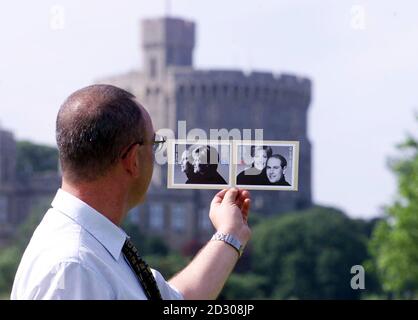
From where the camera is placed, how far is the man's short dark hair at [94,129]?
10.6ft

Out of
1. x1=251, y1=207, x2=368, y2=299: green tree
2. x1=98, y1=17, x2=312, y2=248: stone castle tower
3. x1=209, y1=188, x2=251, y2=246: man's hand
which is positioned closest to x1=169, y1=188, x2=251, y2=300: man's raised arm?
x1=209, y1=188, x2=251, y2=246: man's hand

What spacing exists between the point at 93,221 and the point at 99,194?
0.07 m

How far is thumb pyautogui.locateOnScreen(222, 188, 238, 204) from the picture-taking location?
11.9ft

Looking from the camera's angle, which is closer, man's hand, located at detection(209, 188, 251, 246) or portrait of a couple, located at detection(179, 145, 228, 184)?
man's hand, located at detection(209, 188, 251, 246)

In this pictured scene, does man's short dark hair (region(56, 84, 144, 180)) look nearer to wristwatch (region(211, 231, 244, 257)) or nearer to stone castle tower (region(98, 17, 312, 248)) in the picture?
wristwatch (region(211, 231, 244, 257))

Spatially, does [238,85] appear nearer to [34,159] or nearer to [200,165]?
[34,159]

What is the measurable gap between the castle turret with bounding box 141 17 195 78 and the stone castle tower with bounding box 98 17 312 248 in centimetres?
22

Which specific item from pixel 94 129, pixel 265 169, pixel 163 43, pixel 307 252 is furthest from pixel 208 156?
pixel 163 43

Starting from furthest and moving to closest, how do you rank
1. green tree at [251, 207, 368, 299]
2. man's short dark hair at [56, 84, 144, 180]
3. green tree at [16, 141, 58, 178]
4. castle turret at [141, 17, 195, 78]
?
castle turret at [141, 17, 195, 78] < green tree at [16, 141, 58, 178] < green tree at [251, 207, 368, 299] < man's short dark hair at [56, 84, 144, 180]

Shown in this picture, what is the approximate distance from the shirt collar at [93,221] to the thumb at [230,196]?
1.27ft

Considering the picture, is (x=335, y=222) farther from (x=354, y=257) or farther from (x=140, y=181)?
(x=140, y=181)

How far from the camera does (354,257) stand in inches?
2351

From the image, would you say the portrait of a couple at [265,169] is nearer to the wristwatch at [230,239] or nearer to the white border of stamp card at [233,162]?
the white border of stamp card at [233,162]

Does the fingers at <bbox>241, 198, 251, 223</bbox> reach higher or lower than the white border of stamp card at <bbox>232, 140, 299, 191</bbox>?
lower
